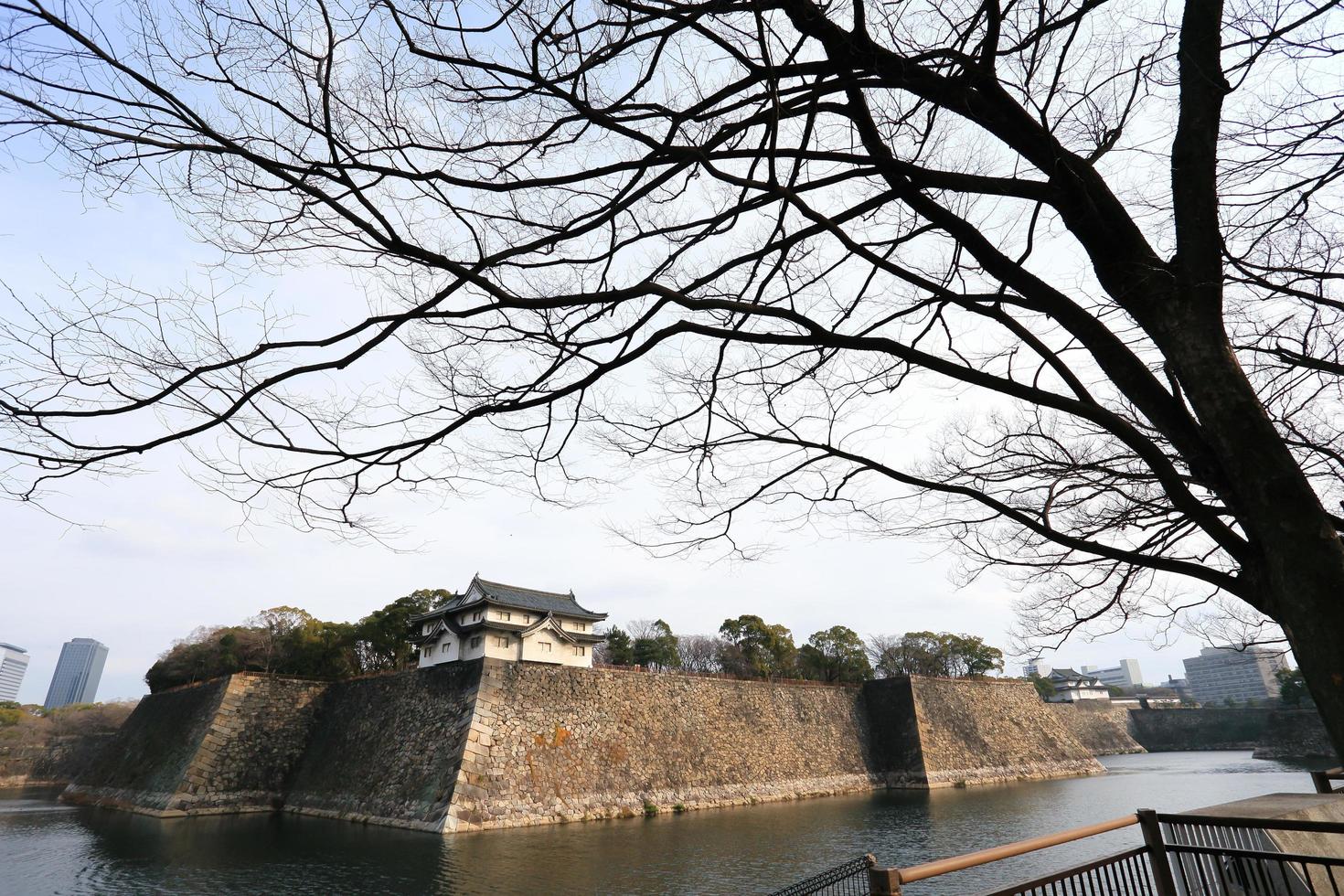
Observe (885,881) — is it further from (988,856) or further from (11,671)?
(11,671)

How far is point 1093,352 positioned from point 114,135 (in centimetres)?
380

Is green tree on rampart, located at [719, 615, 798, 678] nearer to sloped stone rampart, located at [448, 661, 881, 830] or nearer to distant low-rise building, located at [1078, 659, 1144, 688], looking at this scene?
sloped stone rampart, located at [448, 661, 881, 830]

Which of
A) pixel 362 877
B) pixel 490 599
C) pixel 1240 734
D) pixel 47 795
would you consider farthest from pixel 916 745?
pixel 1240 734

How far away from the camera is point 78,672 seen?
502 ft

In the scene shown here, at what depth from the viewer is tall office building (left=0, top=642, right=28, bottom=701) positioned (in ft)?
434

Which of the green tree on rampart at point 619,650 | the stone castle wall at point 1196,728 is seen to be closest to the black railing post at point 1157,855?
the green tree on rampart at point 619,650

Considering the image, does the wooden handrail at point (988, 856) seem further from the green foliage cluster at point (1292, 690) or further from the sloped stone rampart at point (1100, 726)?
the green foliage cluster at point (1292, 690)

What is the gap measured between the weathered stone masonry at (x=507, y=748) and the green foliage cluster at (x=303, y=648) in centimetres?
226

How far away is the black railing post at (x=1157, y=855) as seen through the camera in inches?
120

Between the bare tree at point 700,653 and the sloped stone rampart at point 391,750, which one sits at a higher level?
the bare tree at point 700,653

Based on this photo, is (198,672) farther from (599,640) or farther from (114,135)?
(114,135)

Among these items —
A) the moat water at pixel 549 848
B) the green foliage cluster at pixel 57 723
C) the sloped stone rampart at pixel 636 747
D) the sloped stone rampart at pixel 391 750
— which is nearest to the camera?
the moat water at pixel 549 848

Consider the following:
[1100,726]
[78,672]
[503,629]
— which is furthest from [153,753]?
[78,672]

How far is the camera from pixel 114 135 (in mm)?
2273
